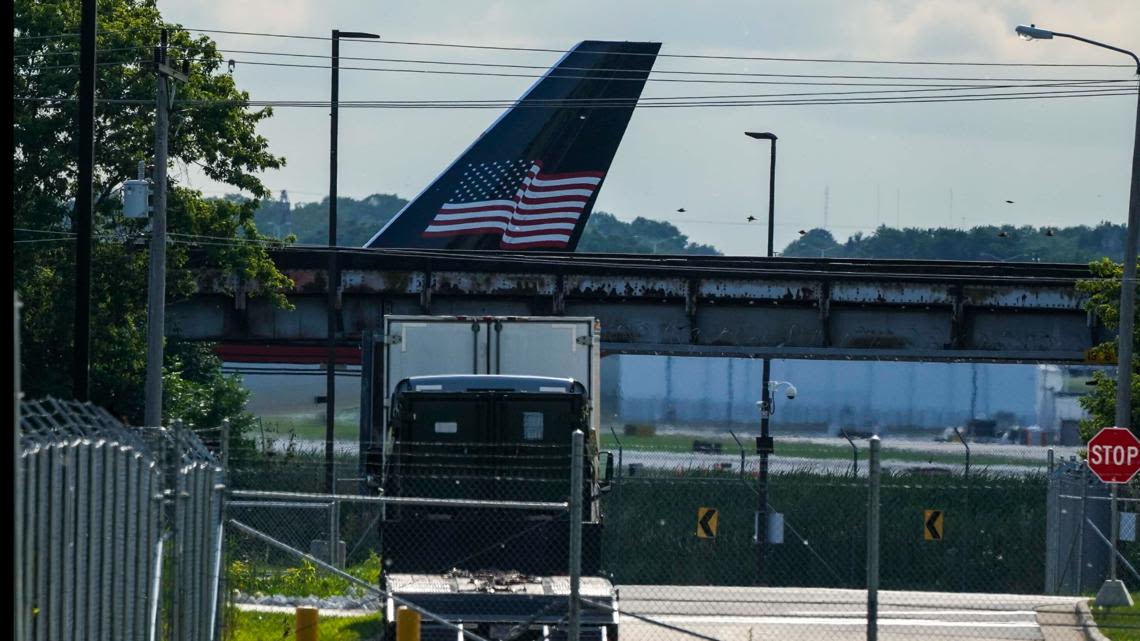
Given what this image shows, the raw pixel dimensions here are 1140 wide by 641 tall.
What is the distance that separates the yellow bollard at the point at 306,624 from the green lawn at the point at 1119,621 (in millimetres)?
8833

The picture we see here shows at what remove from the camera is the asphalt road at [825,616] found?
18.2 meters

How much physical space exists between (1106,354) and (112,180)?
19869 mm

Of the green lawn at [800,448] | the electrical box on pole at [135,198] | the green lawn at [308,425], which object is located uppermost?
the electrical box on pole at [135,198]

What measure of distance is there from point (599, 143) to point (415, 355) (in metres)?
21.1

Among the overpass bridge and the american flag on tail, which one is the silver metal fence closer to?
the overpass bridge

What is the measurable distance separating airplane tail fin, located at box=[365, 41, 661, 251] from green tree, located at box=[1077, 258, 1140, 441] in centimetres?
1399

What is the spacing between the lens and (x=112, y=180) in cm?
3319

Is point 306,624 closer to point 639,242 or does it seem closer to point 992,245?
point 992,245

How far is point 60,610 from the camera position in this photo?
8.36 metres

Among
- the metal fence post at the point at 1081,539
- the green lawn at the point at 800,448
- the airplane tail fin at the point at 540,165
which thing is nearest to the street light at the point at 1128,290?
the metal fence post at the point at 1081,539

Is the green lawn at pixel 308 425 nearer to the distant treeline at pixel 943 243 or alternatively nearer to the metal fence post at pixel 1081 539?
the metal fence post at pixel 1081 539

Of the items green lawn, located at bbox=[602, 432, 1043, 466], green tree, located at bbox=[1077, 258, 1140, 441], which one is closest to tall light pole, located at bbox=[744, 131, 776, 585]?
green tree, located at bbox=[1077, 258, 1140, 441]

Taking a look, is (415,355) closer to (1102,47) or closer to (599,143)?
(1102,47)

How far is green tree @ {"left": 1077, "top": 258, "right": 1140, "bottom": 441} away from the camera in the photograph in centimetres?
2905
